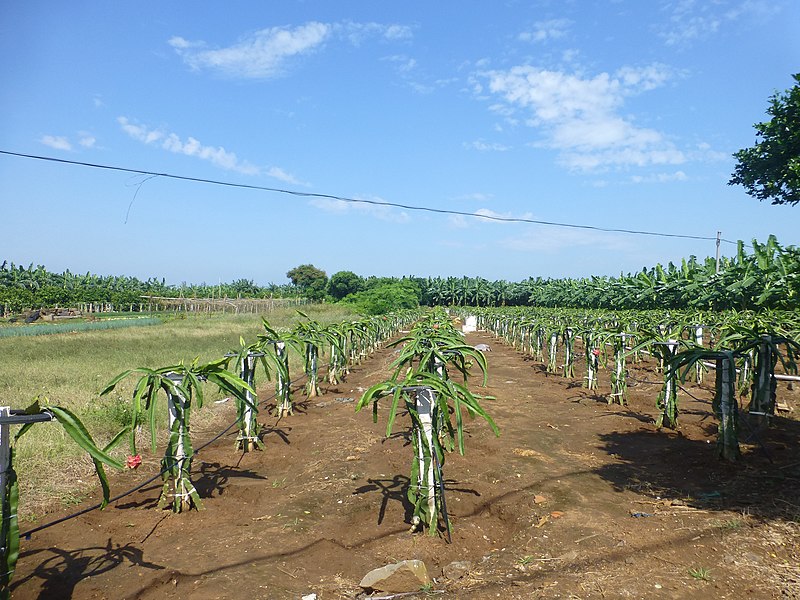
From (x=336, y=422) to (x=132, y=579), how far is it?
5.51 m

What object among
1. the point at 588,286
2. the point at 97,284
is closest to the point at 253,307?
the point at 97,284

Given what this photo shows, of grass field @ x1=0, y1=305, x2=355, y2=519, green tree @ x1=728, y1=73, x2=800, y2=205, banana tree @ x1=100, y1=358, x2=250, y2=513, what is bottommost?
grass field @ x1=0, y1=305, x2=355, y2=519

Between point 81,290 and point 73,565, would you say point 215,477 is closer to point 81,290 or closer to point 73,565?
point 73,565

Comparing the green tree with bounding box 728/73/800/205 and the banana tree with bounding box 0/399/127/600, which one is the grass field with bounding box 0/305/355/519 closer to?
the banana tree with bounding box 0/399/127/600

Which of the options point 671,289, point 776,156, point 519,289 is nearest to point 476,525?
point 671,289

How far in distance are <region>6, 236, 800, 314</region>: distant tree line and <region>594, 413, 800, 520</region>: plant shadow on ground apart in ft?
28.6

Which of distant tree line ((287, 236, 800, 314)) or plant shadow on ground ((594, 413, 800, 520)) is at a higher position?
distant tree line ((287, 236, 800, 314))

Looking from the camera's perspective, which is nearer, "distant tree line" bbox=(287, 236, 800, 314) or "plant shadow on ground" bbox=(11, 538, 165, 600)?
"plant shadow on ground" bbox=(11, 538, 165, 600)

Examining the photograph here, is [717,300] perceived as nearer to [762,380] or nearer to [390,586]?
[762,380]

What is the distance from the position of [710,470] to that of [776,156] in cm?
3576

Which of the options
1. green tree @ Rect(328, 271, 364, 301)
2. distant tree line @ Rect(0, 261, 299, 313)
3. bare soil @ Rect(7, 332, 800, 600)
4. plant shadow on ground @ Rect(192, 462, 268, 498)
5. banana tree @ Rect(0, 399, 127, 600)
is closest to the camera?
banana tree @ Rect(0, 399, 127, 600)

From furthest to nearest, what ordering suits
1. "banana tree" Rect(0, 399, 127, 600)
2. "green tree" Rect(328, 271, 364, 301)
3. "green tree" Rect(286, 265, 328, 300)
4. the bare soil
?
"green tree" Rect(286, 265, 328, 300)
"green tree" Rect(328, 271, 364, 301)
the bare soil
"banana tree" Rect(0, 399, 127, 600)

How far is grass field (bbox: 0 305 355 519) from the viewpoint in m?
6.26

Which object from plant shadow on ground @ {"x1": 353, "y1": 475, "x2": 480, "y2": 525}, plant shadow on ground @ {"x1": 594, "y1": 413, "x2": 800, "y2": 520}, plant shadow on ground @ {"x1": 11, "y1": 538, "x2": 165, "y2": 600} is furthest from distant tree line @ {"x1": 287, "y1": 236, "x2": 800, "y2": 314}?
plant shadow on ground @ {"x1": 11, "y1": 538, "x2": 165, "y2": 600}
